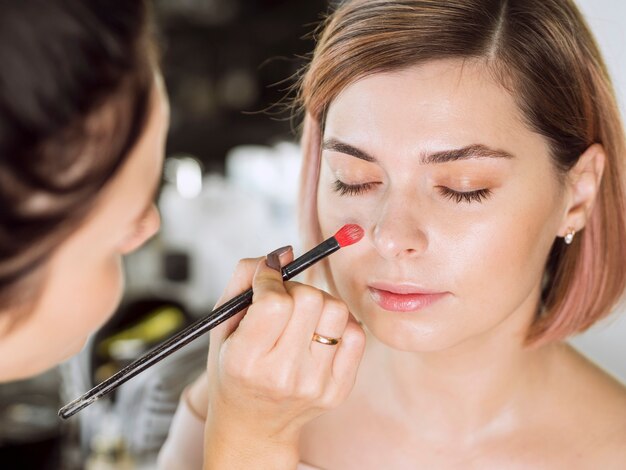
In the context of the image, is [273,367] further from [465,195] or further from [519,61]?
[519,61]

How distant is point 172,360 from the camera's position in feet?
5.63

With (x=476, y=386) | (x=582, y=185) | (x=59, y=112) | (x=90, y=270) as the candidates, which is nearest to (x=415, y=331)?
(x=476, y=386)

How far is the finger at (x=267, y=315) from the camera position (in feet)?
2.83

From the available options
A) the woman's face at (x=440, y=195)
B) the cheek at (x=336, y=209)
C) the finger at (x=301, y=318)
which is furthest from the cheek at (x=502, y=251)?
the finger at (x=301, y=318)

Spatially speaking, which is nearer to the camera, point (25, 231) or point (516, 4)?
point (25, 231)

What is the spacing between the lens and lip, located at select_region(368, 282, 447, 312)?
107cm

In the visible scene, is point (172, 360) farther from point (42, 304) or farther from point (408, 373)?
point (42, 304)

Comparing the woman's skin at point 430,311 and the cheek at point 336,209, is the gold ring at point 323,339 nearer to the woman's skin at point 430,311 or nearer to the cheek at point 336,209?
the woman's skin at point 430,311

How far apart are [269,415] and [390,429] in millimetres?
412

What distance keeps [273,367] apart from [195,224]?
8.59 ft

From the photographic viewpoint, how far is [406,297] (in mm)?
1080

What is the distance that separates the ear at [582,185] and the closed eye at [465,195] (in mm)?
180

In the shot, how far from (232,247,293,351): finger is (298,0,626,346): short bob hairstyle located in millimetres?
377

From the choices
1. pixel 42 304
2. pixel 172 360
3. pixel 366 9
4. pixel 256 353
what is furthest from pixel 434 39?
pixel 172 360
